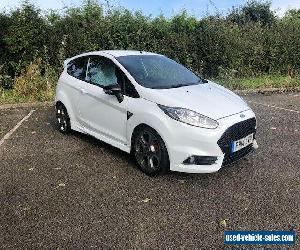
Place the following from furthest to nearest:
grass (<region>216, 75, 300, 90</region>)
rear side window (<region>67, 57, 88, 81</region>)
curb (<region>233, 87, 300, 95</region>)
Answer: grass (<region>216, 75, 300, 90</region>) < curb (<region>233, 87, 300, 95</region>) < rear side window (<region>67, 57, 88, 81</region>)

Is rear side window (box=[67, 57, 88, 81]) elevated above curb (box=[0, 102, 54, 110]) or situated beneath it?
elevated above

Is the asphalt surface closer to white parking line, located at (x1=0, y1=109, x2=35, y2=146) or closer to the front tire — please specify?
the front tire

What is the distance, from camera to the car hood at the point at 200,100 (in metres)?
5.15

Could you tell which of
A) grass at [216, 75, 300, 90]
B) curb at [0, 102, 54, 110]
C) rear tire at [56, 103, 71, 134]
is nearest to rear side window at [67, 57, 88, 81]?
rear tire at [56, 103, 71, 134]

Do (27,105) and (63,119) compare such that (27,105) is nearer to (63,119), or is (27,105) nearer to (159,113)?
(63,119)

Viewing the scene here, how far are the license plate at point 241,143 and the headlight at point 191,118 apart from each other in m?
0.39

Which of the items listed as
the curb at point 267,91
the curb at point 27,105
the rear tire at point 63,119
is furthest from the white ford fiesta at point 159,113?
the curb at point 267,91

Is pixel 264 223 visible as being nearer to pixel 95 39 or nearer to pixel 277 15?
pixel 95 39

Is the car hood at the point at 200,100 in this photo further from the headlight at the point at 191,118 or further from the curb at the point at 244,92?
the curb at the point at 244,92

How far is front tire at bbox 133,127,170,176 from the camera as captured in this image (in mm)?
5230

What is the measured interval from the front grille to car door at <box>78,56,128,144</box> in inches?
59.3

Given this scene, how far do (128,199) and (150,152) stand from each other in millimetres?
819

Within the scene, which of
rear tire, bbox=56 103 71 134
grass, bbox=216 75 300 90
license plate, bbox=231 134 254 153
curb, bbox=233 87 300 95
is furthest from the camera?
grass, bbox=216 75 300 90

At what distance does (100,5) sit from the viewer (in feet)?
47.2
